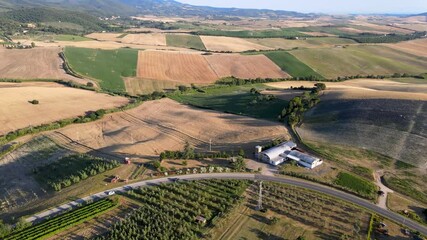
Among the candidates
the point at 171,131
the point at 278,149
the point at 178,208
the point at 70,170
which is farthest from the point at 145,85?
the point at 178,208

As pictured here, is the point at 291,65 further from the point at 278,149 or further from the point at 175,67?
the point at 278,149

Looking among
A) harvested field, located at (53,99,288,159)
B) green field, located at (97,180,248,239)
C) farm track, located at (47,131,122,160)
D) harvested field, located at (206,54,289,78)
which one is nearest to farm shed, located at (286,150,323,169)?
harvested field, located at (53,99,288,159)

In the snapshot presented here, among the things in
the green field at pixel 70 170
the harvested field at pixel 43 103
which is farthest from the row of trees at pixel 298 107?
the harvested field at pixel 43 103

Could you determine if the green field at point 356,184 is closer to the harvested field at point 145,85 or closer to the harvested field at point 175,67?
the harvested field at point 145,85

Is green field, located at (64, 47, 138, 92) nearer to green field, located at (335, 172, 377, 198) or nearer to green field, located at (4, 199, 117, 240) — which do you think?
green field, located at (4, 199, 117, 240)

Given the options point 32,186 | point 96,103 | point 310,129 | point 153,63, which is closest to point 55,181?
point 32,186

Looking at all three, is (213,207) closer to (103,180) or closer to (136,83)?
(103,180)
